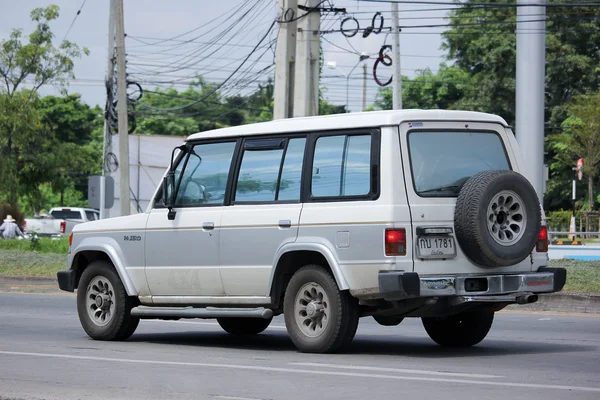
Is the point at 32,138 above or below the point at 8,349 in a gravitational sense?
above

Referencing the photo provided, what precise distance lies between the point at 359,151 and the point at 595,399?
11.6ft

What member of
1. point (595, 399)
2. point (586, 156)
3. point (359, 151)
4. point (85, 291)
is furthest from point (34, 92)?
point (595, 399)

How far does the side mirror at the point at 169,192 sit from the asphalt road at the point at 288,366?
1403 millimetres

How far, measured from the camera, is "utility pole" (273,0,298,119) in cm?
2550

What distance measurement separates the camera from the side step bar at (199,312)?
35.2 feet

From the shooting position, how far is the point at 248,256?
10.8 meters

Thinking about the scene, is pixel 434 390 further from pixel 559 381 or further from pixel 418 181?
pixel 418 181

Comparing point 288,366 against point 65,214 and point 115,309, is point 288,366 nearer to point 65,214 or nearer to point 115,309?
point 115,309

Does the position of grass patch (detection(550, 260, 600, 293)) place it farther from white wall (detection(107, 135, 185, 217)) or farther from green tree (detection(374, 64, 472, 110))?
green tree (detection(374, 64, 472, 110))

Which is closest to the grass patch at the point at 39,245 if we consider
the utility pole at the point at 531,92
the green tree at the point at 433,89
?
the utility pole at the point at 531,92

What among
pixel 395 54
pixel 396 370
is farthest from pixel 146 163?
pixel 396 370

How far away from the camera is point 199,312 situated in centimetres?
1129

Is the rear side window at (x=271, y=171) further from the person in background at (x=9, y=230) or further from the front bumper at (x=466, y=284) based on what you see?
the person in background at (x=9, y=230)

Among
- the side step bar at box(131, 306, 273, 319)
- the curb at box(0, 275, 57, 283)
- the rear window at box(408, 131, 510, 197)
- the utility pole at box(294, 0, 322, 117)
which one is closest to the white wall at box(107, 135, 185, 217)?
the utility pole at box(294, 0, 322, 117)
